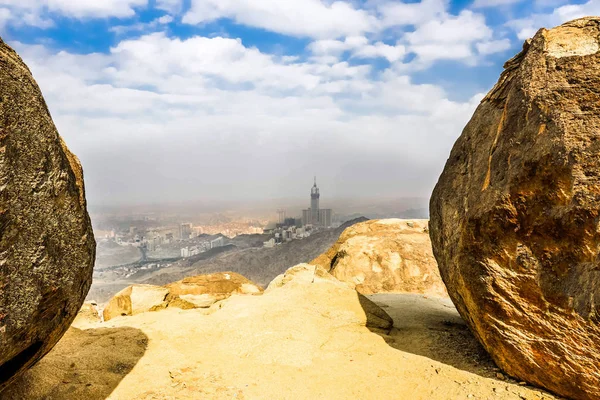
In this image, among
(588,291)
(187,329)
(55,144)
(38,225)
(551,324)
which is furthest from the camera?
(187,329)

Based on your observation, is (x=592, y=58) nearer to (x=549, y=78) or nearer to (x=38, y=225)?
(x=549, y=78)

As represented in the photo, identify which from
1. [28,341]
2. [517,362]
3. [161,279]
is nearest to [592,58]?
[517,362]

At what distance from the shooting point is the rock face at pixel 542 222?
3735mm

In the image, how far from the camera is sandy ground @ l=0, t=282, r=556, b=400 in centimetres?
419

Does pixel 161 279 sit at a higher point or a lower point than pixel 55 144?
lower

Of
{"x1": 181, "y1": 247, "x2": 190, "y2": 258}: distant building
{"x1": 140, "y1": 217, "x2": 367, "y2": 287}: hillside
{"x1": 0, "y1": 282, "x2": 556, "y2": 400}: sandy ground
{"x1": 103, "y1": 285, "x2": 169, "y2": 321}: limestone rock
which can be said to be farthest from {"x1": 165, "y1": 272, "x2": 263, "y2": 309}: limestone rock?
{"x1": 181, "y1": 247, "x2": 190, "y2": 258}: distant building

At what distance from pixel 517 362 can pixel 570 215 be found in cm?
174

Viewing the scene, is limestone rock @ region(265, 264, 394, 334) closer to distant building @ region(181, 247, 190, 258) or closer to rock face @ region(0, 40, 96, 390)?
rock face @ region(0, 40, 96, 390)

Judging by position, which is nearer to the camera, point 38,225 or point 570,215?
point 38,225

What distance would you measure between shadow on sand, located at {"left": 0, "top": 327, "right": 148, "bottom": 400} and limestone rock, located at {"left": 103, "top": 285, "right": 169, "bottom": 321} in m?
2.25

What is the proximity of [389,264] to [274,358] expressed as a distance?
8.54 meters

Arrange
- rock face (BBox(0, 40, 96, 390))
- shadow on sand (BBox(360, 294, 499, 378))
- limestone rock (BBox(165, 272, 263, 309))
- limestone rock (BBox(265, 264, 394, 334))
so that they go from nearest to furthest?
rock face (BBox(0, 40, 96, 390)), shadow on sand (BBox(360, 294, 499, 378)), limestone rock (BBox(265, 264, 394, 334)), limestone rock (BBox(165, 272, 263, 309))

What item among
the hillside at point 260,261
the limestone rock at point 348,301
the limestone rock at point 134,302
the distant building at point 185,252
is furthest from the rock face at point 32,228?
the distant building at point 185,252

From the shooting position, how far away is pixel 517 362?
14.0 feet
